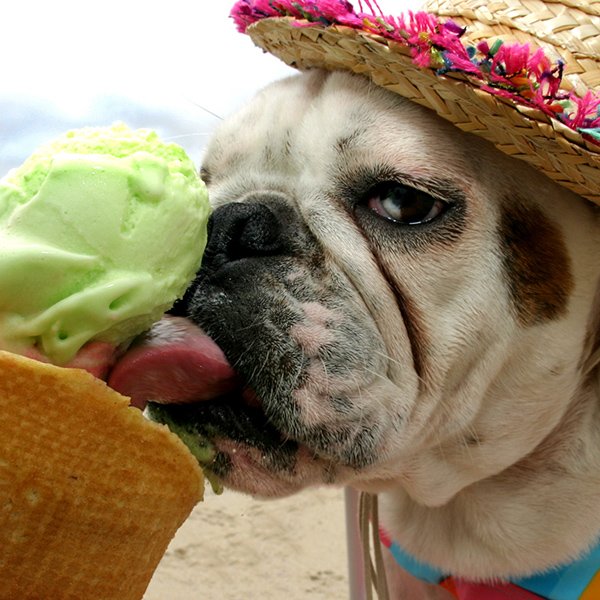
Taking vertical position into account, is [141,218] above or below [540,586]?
above

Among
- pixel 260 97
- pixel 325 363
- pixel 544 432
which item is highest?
pixel 260 97

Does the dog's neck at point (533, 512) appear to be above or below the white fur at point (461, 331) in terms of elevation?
below

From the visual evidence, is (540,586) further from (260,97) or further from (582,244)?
(260,97)

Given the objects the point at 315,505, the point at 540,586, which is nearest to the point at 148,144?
the point at 540,586

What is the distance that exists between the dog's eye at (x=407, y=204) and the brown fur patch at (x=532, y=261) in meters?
0.11

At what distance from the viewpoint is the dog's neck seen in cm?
144

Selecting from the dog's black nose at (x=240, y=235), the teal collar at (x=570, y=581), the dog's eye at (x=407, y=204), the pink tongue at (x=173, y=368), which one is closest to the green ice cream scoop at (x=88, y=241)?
the pink tongue at (x=173, y=368)

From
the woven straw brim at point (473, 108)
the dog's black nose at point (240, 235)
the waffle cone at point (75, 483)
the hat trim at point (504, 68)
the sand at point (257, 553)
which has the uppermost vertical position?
the hat trim at point (504, 68)

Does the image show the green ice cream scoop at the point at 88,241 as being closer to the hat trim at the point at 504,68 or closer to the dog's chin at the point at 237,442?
the dog's chin at the point at 237,442

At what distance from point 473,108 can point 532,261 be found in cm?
25

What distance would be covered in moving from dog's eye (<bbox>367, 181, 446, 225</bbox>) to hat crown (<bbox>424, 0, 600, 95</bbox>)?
232mm

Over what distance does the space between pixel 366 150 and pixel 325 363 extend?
12.6 inches

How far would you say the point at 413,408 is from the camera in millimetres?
1227

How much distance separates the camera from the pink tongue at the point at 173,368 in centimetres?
96
